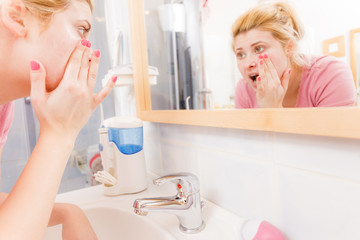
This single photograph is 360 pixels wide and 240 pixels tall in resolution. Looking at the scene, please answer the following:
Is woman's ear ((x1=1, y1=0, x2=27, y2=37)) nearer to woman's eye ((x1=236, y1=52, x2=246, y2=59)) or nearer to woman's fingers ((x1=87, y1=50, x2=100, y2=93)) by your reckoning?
woman's fingers ((x1=87, y1=50, x2=100, y2=93))

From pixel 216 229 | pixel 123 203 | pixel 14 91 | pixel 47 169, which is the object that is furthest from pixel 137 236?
pixel 14 91

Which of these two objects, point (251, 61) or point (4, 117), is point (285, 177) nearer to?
point (251, 61)

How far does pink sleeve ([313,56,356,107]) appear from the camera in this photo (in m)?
0.33

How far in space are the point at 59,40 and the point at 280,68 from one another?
0.37m

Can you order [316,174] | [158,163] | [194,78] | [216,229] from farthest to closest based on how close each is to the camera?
[158,163], [194,78], [216,229], [316,174]

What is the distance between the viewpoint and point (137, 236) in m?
0.59

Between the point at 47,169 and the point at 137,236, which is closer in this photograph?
the point at 47,169

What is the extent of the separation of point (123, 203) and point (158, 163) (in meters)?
0.21

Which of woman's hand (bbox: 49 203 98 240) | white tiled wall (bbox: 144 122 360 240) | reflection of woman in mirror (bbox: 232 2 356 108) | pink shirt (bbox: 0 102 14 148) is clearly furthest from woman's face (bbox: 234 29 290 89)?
pink shirt (bbox: 0 102 14 148)

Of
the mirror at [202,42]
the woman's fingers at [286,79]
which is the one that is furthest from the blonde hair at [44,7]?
the woman's fingers at [286,79]

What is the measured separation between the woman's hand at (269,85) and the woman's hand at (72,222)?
409mm

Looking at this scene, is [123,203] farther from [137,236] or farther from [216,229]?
[216,229]

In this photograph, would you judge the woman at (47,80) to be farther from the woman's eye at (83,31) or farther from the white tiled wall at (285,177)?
the white tiled wall at (285,177)

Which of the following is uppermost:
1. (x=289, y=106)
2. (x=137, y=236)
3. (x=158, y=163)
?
(x=289, y=106)
